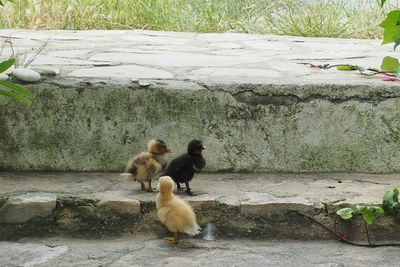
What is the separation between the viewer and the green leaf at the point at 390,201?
11.1 ft

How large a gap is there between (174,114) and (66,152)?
580mm

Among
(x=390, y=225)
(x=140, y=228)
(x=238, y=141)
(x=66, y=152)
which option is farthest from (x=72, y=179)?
(x=390, y=225)

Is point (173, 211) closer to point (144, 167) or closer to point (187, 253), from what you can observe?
point (187, 253)

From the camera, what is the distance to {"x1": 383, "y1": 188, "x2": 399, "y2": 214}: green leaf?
3.38 m

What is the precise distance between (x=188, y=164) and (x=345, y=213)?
2.50ft

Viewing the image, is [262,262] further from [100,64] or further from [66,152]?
[100,64]

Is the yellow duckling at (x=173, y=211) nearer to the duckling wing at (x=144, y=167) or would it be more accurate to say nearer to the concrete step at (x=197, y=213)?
the concrete step at (x=197, y=213)

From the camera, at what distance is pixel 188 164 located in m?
3.65

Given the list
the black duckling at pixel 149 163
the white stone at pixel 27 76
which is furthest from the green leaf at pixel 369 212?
the white stone at pixel 27 76

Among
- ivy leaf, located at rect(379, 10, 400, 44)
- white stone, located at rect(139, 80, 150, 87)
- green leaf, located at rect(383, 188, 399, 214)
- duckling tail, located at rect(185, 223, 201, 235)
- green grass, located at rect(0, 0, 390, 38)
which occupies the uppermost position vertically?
green grass, located at rect(0, 0, 390, 38)

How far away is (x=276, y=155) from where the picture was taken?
156 inches

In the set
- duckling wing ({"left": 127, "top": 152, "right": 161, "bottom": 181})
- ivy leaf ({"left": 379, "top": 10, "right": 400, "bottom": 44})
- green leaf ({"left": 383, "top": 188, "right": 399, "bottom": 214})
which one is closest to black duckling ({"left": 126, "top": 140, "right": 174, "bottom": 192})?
duckling wing ({"left": 127, "top": 152, "right": 161, "bottom": 181})

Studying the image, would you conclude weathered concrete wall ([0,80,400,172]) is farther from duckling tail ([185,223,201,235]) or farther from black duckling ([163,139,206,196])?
duckling tail ([185,223,201,235])

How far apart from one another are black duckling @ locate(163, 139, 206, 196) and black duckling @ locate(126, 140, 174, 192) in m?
0.06
